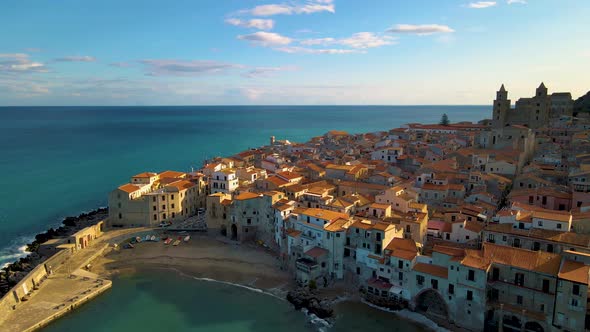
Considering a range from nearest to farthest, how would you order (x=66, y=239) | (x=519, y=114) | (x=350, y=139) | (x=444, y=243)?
1. (x=444, y=243)
2. (x=66, y=239)
3. (x=519, y=114)
4. (x=350, y=139)

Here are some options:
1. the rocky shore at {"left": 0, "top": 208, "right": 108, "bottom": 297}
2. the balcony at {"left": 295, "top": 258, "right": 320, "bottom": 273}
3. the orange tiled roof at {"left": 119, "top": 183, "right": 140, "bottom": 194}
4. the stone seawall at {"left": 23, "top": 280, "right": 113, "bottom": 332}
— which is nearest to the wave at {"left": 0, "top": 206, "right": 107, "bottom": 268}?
the rocky shore at {"left": 0, "top": 208, "right": 108, "bottom": 297}

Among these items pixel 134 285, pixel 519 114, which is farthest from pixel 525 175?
pixel 134 285

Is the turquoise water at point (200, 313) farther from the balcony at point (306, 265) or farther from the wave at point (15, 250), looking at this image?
the wave at point (15, 250)

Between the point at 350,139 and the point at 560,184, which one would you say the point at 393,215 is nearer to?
the point at 560,184

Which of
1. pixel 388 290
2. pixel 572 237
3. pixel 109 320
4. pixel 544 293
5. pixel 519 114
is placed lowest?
pixel 109 320

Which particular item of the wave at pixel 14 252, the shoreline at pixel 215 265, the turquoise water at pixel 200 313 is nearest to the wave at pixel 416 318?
the shoreline at pixel 215 265

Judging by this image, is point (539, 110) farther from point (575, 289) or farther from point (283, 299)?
point (283, 299)

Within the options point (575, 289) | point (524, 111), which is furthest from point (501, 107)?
point (575, 289)

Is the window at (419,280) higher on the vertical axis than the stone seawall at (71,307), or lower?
higher
